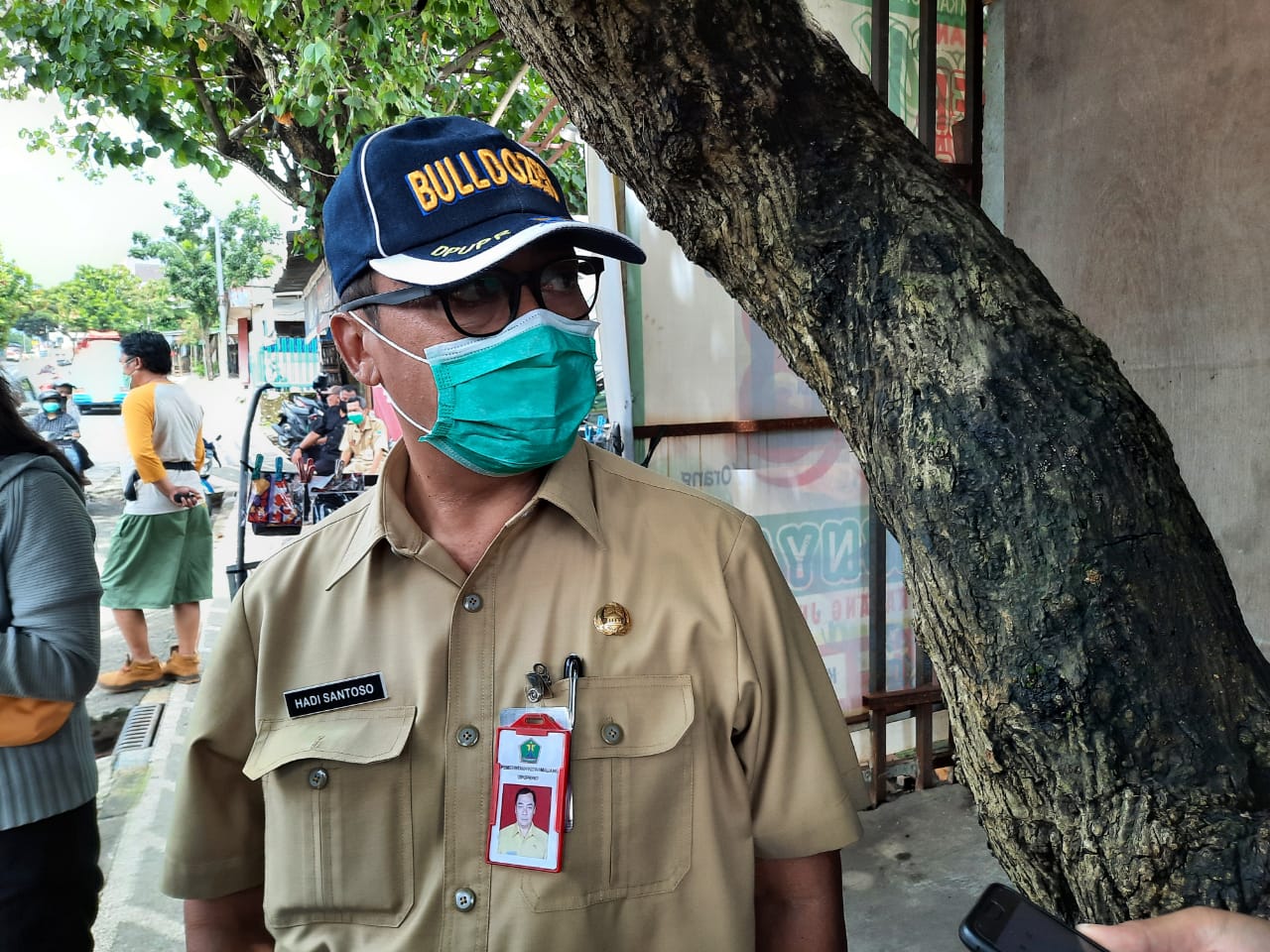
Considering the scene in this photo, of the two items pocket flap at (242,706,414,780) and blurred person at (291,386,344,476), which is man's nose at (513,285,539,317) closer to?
pocket flap at (242,706,414,780)

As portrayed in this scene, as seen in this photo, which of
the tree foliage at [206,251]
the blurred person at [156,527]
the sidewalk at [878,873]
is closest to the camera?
the sidewalk at [878,873]

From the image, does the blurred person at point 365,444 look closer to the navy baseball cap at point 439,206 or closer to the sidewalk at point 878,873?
the sidewalk at point 878,873

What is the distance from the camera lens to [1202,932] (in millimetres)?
982

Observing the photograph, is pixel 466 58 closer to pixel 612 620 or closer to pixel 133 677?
pixel 133 677

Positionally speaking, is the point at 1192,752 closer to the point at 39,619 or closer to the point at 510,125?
the point at 39,619

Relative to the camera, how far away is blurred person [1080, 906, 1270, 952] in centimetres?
95

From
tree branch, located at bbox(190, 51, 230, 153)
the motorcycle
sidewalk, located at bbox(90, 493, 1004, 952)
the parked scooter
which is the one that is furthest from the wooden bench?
the parked scooter

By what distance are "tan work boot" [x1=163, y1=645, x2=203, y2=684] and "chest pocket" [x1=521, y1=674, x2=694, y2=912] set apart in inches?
220

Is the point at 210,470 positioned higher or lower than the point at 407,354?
lower

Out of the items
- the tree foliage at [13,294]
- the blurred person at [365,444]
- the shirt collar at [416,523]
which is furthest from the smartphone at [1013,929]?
the tree foliage at [13,294]

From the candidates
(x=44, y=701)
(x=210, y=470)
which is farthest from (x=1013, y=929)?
(x=210, y=470)

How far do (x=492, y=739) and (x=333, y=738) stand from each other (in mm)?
225

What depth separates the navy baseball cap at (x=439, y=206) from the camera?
140 cm

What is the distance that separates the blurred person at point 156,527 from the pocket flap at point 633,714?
17.3 ft
